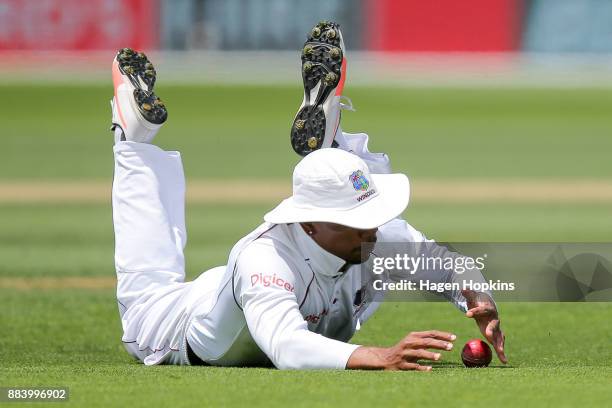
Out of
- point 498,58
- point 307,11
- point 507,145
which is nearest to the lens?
point 507,145

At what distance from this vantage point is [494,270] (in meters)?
8.82

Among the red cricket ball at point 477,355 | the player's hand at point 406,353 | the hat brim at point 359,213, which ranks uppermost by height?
the hat brim at point 359,213

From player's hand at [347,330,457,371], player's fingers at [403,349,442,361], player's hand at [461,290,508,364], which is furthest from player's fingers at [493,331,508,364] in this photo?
player's fingers at [403,349,442,361]

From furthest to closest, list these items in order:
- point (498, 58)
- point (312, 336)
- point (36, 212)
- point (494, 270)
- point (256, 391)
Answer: point (498, 58), point (36, 212), point (494, 270), point (312, 336), point (256, 391)

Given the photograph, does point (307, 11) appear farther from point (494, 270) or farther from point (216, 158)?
point (494, 270)

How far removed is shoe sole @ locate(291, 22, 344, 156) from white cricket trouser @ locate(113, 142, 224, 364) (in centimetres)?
79

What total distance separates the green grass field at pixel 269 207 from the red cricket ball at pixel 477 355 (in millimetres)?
138

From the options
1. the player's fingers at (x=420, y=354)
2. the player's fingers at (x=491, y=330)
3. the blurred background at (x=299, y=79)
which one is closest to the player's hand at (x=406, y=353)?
the player's fingers at (x=420, y=354)

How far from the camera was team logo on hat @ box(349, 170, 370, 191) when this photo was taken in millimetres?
5434

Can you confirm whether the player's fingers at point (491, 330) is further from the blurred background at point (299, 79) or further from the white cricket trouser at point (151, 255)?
the blurred background at point (299, 79)

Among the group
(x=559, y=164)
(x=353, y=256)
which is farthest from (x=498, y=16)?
(x=353, y=256)

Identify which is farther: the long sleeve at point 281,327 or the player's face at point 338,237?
the player's face at point 338,237

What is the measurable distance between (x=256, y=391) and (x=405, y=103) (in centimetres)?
2632

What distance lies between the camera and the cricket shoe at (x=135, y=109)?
23.9ft
